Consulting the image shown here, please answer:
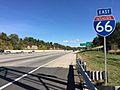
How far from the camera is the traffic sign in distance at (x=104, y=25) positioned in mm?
10352

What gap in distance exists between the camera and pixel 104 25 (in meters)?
10.5

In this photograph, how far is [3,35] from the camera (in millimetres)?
174875

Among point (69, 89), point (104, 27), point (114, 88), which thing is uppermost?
point (104, 27)

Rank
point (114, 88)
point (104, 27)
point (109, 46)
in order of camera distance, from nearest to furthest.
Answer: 1. point (114, 88)
2. point (104, 27)
3. point (109, 46)

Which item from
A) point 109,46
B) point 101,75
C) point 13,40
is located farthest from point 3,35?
point 101,75

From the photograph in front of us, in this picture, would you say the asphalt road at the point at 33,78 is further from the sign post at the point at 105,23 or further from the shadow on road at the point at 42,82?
the sign post at the point at 105,23

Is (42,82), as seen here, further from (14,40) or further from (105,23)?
(14,40)

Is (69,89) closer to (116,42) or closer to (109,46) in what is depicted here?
(116,42)

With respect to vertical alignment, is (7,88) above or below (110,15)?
below

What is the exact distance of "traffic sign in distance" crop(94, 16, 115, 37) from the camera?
34.0 feet

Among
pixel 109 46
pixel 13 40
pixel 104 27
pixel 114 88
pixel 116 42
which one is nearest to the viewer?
pixel 114 88

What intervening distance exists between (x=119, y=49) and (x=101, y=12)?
9986 cm

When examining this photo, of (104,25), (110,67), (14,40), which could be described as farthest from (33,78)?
(14,40)

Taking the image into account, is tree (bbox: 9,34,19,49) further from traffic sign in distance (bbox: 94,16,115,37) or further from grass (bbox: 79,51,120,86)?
traffic sign in distance (bbox: 94,16,115,37)
